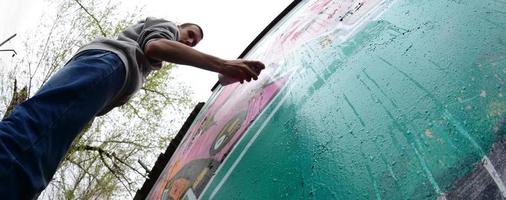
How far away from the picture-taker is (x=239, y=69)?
6.93ft

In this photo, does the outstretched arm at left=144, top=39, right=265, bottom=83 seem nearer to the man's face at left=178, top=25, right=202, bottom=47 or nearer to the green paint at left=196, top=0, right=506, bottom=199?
the green paint at left=196, top=0, right=506, bottom=199

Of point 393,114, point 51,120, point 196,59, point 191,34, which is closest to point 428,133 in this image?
point 393,114

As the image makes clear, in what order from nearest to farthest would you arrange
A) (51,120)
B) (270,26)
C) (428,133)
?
(428,133) < (51,120) < (270,26)

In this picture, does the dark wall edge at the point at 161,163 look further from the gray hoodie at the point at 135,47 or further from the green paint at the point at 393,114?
the green paint at the point at 393,114

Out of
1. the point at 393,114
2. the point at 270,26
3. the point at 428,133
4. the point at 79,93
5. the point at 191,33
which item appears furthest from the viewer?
the point at 270,26

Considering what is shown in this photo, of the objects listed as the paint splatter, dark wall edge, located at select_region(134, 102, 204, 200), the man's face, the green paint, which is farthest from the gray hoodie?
dark wall edge, located at select_region(134, 102, 204, 200)

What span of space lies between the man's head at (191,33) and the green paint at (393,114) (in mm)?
1104

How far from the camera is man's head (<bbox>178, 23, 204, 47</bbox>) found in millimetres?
2700

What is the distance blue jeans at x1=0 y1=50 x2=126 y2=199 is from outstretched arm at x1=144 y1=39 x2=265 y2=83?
0.70ft

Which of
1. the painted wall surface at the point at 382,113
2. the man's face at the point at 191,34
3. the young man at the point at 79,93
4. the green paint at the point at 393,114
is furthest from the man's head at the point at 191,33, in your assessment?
the green paint at the point at 393,114

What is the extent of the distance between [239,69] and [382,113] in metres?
0.97

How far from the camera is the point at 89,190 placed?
37.3 feet

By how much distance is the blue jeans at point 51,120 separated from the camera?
151cm

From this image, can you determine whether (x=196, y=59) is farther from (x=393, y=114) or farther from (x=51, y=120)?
(x=393, y=114)
